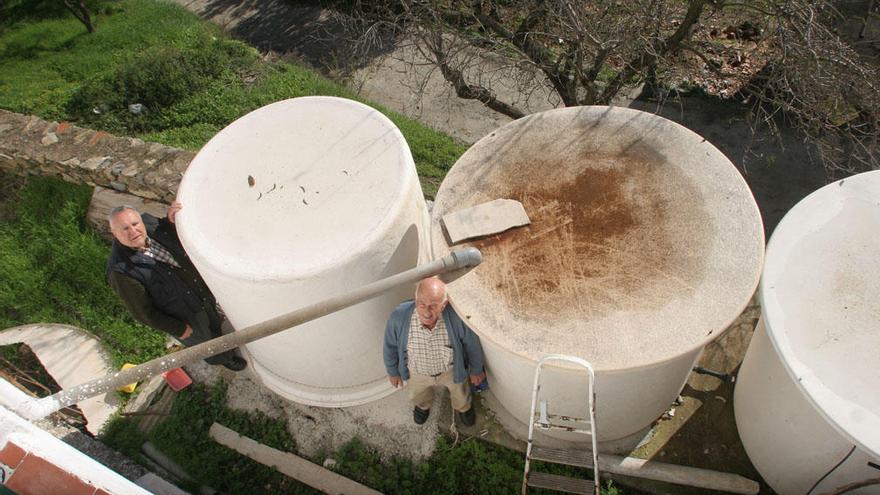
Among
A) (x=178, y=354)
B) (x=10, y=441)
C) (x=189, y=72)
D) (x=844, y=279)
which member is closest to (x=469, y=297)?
(x=178, y=354)

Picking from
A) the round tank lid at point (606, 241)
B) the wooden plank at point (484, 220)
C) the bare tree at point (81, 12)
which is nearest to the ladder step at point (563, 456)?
the round tank lid at point (606, 241)

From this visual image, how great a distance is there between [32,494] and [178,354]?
0.87m

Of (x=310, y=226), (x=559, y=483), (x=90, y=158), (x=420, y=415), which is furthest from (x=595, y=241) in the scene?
(x=90, y=158)

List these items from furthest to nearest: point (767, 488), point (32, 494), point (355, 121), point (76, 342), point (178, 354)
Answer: point (76, 342)
point (355, 121)
point (767, 488)
point (178, 354)
point (32, 494)

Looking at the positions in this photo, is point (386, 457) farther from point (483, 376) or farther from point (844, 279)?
point (844, 279)

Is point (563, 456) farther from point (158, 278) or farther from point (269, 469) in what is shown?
point (158, 278)

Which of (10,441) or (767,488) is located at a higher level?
(10,441)

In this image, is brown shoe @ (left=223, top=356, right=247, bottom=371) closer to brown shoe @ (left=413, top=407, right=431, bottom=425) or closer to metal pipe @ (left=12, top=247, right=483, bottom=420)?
brown shoe @ (left=413, top=407, right=431, bottom=425)

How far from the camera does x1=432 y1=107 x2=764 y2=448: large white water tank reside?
3.49 meters

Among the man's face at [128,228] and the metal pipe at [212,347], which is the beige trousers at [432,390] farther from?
the man's face at [128,228]

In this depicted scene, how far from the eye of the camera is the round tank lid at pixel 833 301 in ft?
10.2

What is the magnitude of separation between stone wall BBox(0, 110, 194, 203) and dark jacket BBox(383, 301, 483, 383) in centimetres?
359

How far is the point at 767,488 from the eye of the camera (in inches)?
168

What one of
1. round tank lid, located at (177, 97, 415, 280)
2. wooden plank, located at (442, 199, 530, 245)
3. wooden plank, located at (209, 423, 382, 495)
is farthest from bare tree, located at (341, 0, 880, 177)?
wooden plank, located at (209, 423, 382, 495)
